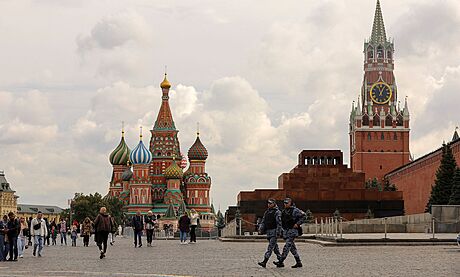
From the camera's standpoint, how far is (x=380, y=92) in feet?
490

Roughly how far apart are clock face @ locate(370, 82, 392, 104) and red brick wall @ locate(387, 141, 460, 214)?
168ft

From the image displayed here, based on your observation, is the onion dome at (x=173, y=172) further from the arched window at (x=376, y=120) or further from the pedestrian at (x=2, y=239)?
the pedestrian at (x=2, y=239)

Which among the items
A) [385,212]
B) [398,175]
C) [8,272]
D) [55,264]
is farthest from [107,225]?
Answer: [398,175]

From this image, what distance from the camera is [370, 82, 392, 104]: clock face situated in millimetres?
148500

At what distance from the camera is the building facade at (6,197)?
582ft

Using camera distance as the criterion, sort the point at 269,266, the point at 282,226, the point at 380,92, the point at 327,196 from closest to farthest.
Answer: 1. the point at 282,226
2. the point at 269,266
3. the point at 327,196
4. the point at 380,92

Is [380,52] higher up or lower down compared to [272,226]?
higher up

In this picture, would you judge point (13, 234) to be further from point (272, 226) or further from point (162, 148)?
point (162, 148)

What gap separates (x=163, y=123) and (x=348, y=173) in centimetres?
5452

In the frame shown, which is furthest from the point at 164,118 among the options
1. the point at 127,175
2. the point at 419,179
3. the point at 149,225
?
the point at 149,225

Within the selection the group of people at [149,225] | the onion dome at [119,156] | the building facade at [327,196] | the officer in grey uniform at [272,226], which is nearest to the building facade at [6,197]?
the onion dome at [119,156]

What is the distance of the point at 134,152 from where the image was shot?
120 meters

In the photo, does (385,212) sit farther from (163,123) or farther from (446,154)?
(163,123)

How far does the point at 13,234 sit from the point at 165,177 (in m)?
97.8
